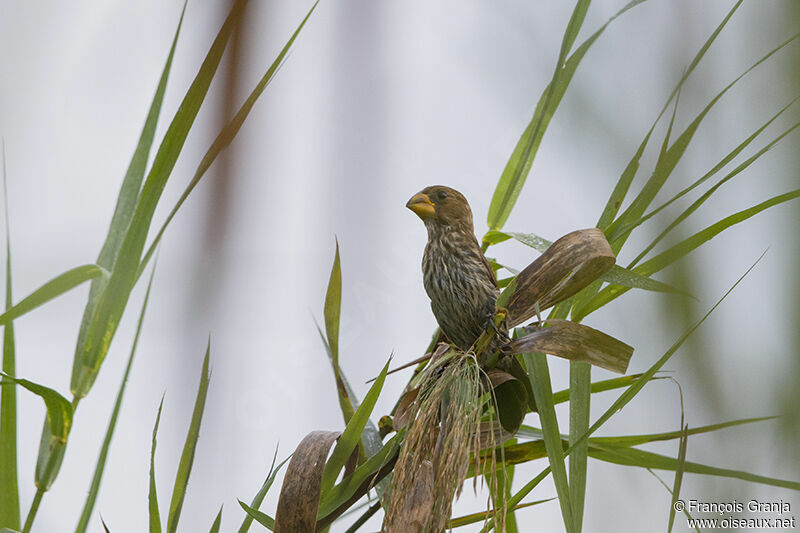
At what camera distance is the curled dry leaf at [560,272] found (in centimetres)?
108

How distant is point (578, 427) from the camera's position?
1.04 meters

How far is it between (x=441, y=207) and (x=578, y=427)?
3.72ft

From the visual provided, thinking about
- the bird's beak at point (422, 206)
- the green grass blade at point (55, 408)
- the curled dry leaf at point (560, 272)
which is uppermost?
the bird's beak at point (422, 206)

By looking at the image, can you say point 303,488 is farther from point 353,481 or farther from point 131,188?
point 131,188

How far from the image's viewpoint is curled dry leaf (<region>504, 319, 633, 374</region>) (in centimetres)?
96

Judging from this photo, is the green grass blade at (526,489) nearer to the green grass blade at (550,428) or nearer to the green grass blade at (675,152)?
the green grass blade at (550,428)

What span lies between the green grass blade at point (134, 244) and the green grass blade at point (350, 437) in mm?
343

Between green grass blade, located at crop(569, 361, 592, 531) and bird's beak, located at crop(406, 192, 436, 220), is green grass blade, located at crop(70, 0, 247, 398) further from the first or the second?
bird's beak, located at crop(406, 192, 436, 220)

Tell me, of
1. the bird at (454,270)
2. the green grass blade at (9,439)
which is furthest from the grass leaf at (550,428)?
the green grass blade at (9,439)

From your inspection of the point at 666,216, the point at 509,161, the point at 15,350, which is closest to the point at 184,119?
the point at 15,350

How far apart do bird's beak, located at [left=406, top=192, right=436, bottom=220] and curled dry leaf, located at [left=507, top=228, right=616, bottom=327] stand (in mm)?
910

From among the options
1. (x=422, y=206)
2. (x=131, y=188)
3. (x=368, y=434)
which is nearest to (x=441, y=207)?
(x=422, y=206)

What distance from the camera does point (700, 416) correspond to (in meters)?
0.28

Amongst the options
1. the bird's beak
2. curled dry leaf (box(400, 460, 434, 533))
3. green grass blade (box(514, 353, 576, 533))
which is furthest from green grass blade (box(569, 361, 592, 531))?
the bird's beak
